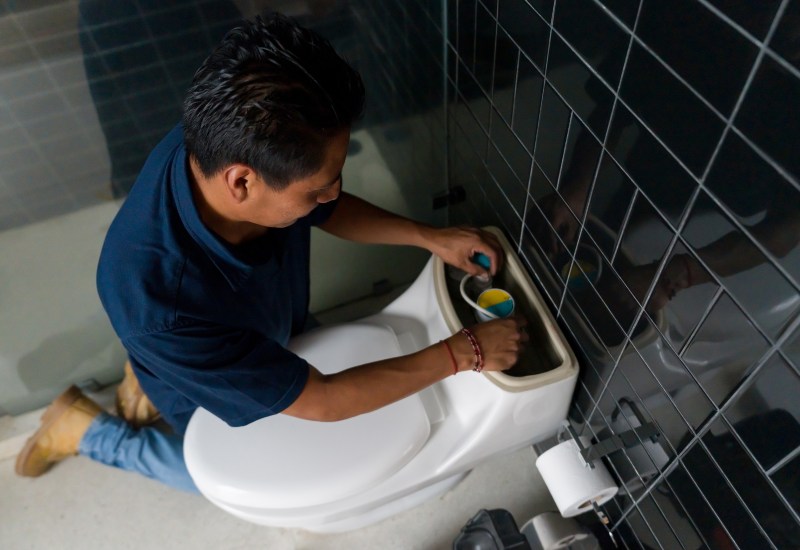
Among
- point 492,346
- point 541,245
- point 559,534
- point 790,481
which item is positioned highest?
point 541,245

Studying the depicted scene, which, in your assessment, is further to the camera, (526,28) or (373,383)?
(373,383)

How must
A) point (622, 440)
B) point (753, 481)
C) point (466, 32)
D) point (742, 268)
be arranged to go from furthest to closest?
point (466, 32) → point (622, 440) → point (753, 481) → point (742, 268)

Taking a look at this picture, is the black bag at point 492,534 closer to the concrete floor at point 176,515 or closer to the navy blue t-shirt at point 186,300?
the concrete floor at point 176,515

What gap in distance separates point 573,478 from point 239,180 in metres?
0.63

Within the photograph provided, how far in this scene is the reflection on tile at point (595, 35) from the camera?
56 centimetres

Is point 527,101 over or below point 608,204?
over

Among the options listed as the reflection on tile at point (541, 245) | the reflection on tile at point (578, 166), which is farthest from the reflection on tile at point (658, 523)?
the reflection on tile at point (578, 166)

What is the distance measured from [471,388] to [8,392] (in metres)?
1.19

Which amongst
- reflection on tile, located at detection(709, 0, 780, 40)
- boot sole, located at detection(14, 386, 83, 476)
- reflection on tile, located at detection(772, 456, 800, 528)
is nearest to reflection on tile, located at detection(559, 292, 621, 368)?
reflection on tile, located at detection(772, 456, 800, 528)

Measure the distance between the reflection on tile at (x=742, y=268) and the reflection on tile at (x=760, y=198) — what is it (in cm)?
2

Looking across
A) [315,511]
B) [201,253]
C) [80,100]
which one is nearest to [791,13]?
[201,253]

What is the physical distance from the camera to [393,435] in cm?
97

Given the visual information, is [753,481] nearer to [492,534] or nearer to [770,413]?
[770,413]

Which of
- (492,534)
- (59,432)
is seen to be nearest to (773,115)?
(492,534)
